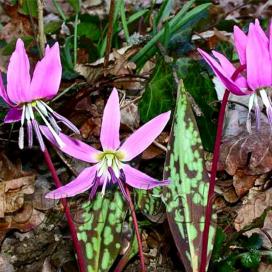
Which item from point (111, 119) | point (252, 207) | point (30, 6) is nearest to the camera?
point (111, 119)

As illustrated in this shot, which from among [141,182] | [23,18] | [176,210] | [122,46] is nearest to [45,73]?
[141,182]

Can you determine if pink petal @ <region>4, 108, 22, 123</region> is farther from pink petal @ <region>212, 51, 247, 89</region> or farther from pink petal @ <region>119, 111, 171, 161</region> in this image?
pink petal @ <region>212, 51, 247, 89</region>

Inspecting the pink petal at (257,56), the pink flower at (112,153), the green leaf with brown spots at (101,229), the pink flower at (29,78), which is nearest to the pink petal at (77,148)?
the pink flower at (112,153)

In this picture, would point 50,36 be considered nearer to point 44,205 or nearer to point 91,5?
point 91,5

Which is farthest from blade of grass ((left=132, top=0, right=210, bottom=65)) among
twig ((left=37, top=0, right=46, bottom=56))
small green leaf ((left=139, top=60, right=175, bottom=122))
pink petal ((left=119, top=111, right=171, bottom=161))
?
pink petal ((left=119, top=111, right=171, bottom=161))

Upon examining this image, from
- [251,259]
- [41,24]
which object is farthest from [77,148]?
[41,24]

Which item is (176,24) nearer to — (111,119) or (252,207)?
(252,207)
